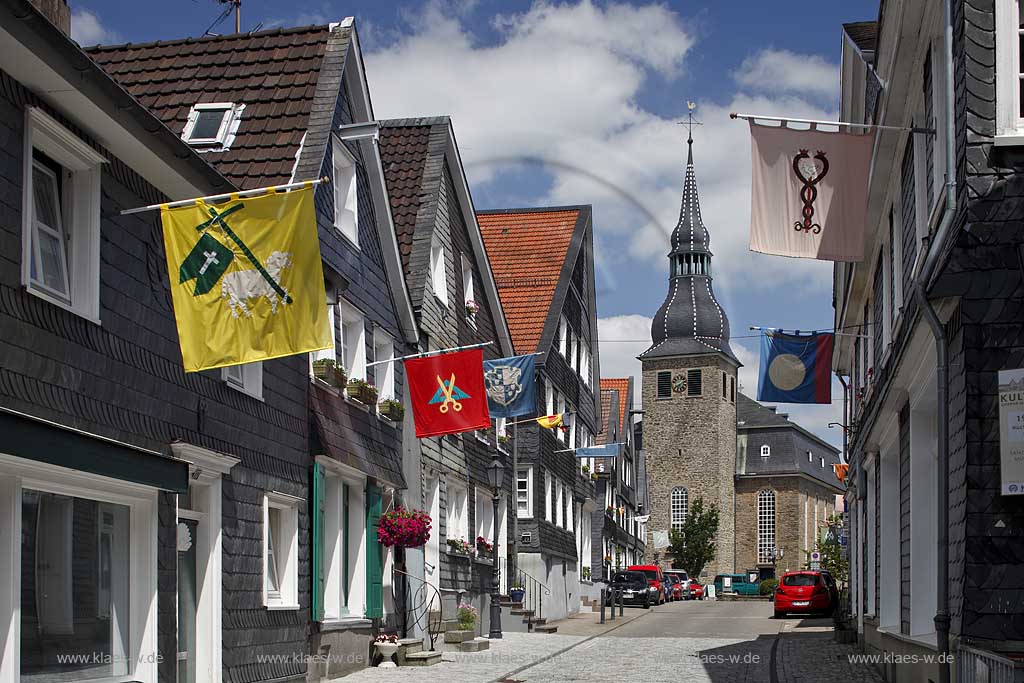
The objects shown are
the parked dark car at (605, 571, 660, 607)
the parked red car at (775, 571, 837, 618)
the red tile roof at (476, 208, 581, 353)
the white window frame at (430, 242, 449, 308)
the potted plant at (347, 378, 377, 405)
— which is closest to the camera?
the potted plant at (347, 378, 377, 405)

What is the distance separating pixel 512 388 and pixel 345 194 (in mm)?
6176

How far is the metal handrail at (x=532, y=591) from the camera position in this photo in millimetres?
34969

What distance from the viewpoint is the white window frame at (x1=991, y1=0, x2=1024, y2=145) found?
10.9m

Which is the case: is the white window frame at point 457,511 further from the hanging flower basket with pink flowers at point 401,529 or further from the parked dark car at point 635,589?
the parked dark car at point 635,589

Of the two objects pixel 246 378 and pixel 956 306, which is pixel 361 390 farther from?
pixel 956 306

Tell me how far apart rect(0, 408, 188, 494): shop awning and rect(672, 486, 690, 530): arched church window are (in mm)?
91462

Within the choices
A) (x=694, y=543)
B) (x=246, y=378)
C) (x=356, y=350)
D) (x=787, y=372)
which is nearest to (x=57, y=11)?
(x=246, y=378)

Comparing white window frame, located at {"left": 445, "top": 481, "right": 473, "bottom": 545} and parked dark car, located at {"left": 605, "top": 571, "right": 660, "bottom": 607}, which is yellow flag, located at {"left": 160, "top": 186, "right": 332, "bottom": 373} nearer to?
white window frame, located at {"left": 445, "top": 481, "right": 473, "bottom": 545}

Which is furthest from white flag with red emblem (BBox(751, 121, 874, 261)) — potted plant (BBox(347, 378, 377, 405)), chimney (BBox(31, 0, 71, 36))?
potted plant (BBox(347, 378, 377, 405))

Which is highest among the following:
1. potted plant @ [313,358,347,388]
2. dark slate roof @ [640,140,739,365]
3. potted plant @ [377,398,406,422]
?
dark slate roof @ [640,140,739,365]

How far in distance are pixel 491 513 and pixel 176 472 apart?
61.7ft

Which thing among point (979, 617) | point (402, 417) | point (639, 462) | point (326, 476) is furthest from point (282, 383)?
point (639, 462)

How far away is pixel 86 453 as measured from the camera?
10398 millimetres

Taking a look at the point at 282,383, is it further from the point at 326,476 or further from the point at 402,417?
the point at 402,417
